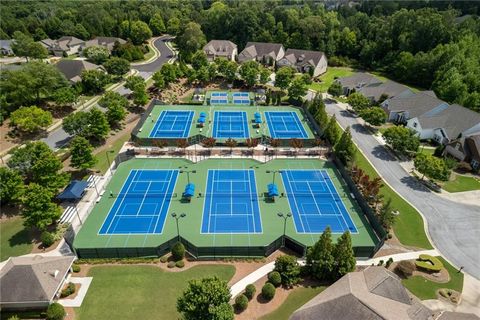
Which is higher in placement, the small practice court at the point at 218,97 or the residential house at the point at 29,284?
the residential house at the point at 29,284

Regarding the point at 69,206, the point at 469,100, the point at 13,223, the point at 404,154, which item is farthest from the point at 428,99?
the point at 13,223

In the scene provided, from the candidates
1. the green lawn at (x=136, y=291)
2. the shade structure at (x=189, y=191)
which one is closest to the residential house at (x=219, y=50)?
the shade structure at (x=189, y=191)

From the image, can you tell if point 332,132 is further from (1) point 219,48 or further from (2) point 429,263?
(1) point 219,48

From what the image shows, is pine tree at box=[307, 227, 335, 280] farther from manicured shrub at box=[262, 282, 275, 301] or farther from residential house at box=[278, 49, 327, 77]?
residential house at box=[278, 49, 327, 77]

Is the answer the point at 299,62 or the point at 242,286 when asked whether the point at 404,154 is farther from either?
the point at 299,62

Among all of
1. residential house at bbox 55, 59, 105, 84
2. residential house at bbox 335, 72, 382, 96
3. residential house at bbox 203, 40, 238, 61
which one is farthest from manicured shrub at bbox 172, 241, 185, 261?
residential house at bbox 203, 40, 238, 61

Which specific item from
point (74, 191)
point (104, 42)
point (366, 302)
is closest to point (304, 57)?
point (104, 42)

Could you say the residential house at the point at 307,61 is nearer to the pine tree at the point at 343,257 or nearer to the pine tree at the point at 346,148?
the pine tree at the point at 346,148
